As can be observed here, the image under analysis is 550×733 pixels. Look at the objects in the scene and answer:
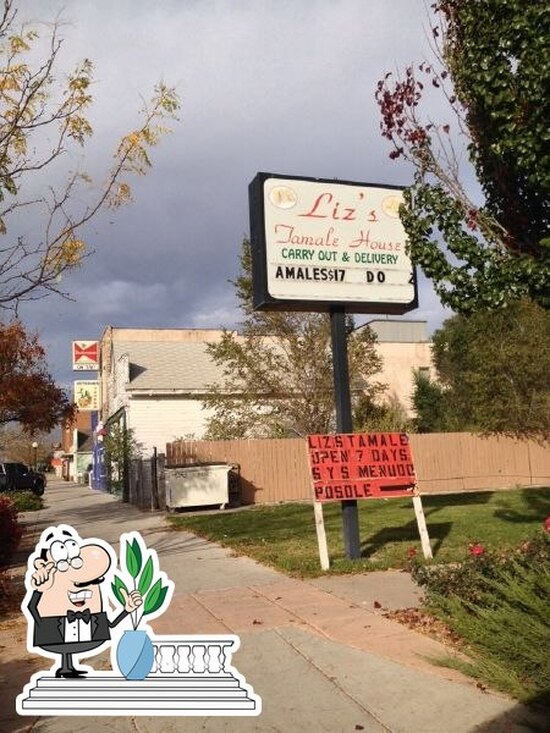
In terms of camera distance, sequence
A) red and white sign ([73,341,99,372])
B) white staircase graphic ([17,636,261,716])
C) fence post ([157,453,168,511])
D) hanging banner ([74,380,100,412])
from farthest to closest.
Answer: red and white sign ([73,341,99,372]) → hanging banner ([74,380,100,412]) → fence post ([157,453,168,511]) → white staircase graphic ([17,636,261,716])

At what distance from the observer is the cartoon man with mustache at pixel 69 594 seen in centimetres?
384

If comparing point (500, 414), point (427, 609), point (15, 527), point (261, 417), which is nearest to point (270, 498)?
point (261, 417)

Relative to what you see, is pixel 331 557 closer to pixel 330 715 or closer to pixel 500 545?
pixel 500 545

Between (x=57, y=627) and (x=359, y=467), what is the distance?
5.81 metres

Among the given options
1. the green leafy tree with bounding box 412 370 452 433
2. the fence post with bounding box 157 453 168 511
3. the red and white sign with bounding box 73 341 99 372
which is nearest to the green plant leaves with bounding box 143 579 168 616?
the fence post with bounding box 157 453 168 511

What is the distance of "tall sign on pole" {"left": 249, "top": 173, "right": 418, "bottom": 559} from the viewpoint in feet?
30.8

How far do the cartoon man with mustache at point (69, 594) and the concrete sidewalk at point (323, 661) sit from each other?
0.80m

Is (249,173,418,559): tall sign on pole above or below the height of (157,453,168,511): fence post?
above

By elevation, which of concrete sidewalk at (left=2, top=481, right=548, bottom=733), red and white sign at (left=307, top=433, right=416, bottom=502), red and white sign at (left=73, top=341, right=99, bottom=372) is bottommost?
concrete sidewalk at (left=2, top=481, right=548, bottom=733)

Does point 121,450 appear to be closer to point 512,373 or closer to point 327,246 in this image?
point 512,373

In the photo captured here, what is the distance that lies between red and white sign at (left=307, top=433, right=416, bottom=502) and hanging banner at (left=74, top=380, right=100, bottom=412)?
4199 centimetres

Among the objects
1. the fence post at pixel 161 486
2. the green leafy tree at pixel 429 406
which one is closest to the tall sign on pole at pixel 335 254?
the fence post at pixel 161 486

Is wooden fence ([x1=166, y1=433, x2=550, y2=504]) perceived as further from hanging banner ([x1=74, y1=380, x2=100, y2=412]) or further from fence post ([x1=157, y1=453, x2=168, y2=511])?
hanging banner ([x1=74, y1=380, x2=100, y2=412])

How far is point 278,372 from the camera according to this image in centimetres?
2672
